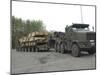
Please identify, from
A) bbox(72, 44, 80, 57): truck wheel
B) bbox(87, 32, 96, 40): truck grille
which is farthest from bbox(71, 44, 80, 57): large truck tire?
bbox(87, 32, 96, 40): truck grille

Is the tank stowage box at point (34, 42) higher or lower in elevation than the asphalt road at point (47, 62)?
higher

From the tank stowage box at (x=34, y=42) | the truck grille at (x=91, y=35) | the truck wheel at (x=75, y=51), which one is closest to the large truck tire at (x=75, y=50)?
the truck wheel at (x=75, y=51)

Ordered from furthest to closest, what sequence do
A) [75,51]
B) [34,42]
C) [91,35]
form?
[91,35] < [75,51] < [34,42]

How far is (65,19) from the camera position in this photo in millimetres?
2963

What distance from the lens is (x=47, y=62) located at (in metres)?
2.87

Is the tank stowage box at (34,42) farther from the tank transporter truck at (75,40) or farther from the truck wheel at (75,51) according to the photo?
the truck wheel at (75,51)

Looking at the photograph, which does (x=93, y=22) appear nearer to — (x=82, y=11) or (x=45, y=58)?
(x=82, y=11)

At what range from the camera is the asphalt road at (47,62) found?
2.73 meters

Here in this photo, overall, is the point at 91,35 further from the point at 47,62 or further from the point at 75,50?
the point at 47,62

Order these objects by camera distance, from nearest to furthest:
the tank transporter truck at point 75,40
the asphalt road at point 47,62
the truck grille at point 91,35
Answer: the asphalt road at point 47,62, the tank transporter truck at point 75,40, the truck grille at point 91,35

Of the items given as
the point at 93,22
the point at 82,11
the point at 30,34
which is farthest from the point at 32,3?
the point at 93,22

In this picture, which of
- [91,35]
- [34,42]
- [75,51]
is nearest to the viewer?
[34,42]

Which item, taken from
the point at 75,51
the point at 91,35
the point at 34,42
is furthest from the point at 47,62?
the point at 91,35

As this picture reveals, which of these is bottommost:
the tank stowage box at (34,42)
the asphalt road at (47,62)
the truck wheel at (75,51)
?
the asphalt road at (47,62)
